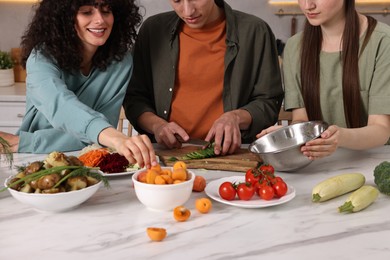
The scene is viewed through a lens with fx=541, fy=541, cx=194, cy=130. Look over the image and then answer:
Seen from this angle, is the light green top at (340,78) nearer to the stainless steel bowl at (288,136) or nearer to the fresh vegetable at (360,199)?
the stainless steel bowl at (288,136)

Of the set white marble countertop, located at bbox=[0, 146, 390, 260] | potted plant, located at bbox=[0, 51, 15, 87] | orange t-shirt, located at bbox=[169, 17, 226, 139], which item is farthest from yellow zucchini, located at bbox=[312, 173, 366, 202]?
potted plant, located at bbox=[0, 51, 15, 87]

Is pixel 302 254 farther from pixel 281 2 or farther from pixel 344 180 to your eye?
pixel 281 2

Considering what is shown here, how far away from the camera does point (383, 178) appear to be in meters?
1.62

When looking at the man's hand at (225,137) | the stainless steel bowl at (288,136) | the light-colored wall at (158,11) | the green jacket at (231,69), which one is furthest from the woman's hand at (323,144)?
the light-colored wall at (158,11)

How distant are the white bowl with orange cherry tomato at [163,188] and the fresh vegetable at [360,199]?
0.43 m

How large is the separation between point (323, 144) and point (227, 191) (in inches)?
17.1

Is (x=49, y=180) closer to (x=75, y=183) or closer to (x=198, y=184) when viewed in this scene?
(x=75, y=183)

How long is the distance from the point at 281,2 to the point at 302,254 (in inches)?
132

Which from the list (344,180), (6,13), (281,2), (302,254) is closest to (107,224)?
(302,254)

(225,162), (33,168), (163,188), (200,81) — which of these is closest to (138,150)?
(163,188)

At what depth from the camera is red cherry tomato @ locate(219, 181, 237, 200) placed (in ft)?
5.05

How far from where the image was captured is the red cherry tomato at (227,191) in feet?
5.05

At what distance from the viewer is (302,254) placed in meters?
1.23

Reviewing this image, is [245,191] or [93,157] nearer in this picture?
[245,191]
